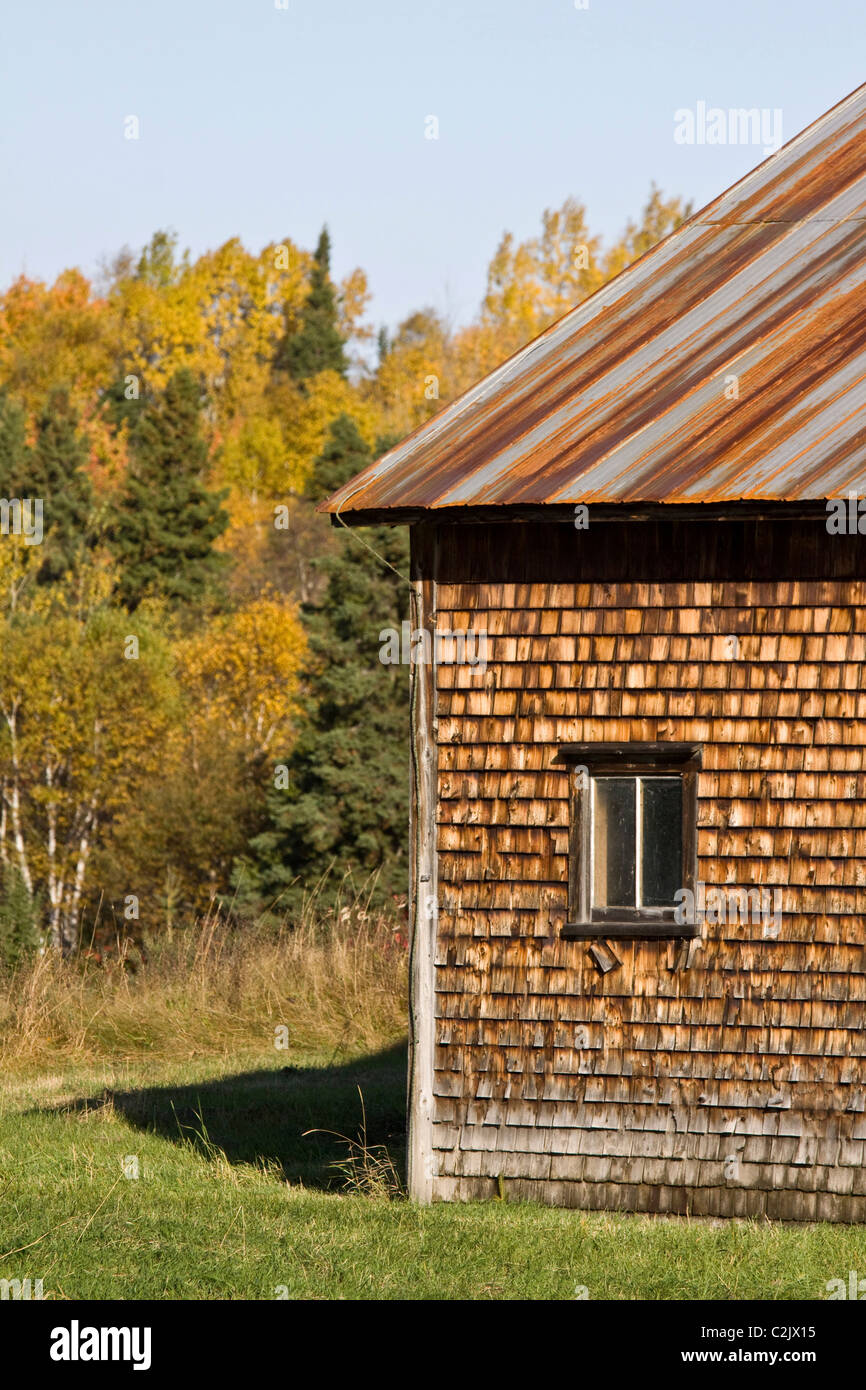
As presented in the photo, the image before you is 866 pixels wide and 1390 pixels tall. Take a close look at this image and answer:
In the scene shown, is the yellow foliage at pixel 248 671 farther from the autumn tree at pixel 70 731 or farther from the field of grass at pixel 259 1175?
the field of grass at pixel 259 1175

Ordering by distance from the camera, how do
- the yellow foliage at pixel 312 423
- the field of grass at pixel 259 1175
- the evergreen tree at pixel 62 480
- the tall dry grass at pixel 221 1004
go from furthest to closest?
the yellow foliage at pixel 312 423 → the evergreen tree at pixel 62 480 → the tall dry grass at pixel 221 1004 → the field of grass at pixel 259 1175

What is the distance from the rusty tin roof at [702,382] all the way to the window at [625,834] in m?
1.46

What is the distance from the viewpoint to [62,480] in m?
43.8

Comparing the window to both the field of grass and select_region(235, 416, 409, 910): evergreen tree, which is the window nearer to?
the field of grass

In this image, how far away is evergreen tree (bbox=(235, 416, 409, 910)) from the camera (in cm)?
2850

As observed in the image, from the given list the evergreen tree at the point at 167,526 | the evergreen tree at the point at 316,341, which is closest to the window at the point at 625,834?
the evergreen tree at the point at 167,526

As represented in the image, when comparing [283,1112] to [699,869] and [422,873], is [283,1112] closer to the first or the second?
[422,873]

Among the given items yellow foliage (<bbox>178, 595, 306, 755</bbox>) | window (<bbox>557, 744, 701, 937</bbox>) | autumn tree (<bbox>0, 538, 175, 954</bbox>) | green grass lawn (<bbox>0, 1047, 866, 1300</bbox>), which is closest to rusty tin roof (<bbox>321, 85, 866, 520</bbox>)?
window (<bbox>557, 744, 701, 937</bbox>)

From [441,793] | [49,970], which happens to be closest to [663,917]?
[441,793]

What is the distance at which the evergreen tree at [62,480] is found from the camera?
4338 centimetres

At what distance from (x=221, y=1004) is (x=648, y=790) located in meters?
7.26

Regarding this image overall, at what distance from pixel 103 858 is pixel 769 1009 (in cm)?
2831

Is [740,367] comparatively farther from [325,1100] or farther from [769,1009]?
[325,1100]

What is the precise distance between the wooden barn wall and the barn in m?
0.01
